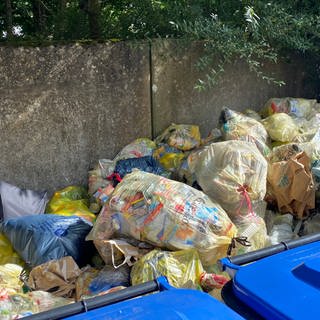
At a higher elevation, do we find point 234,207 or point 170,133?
point 170,133

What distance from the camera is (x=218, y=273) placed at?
9.48 feet

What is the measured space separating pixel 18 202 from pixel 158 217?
138cm

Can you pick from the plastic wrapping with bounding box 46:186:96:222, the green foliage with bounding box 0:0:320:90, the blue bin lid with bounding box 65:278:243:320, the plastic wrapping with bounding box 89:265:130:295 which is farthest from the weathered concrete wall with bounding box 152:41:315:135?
the blue bin lid with bounding box 65:278:243:320

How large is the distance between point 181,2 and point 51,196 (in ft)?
7.19

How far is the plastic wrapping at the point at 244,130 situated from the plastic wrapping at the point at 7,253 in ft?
6.61

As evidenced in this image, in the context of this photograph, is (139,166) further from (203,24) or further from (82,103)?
(203,24)

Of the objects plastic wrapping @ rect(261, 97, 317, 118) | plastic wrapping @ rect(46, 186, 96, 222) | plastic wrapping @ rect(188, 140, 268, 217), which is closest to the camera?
plastic wrapping @ rect(188, 140, 268, 217)

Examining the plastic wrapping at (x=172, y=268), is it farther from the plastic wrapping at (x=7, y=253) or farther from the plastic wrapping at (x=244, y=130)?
the plastic wrapping at (x=244, y=130)

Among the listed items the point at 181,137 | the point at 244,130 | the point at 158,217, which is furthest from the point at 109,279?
the point at 244,130

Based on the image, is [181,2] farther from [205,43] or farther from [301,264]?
[301,264]

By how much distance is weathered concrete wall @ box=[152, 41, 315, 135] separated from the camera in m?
4.42

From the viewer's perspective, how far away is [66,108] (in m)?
3.92

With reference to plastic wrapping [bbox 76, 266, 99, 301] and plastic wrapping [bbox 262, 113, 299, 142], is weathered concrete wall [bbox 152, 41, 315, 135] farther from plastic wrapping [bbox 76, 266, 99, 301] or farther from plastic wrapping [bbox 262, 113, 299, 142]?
plastic wrapping [bbox 76, 266, 99, 301]

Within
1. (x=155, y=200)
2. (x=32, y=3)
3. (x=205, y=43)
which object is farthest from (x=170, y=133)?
(x=32, y=3)
